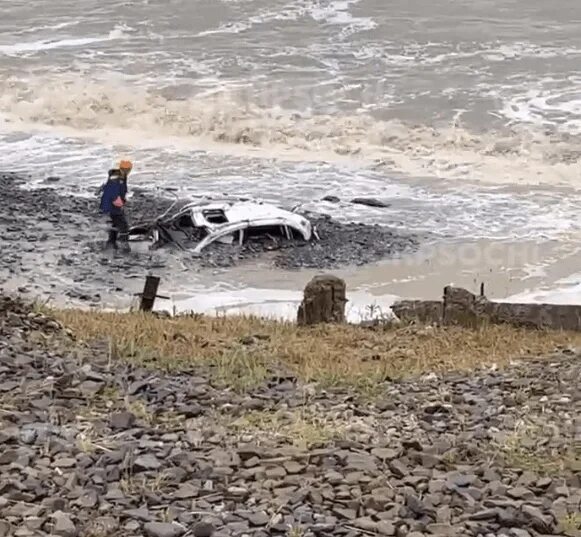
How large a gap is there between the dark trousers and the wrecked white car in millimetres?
197

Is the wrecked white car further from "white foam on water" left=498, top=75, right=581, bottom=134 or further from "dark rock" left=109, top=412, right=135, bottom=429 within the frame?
"dark rock" left=109, top=412, right=135, bottom=429

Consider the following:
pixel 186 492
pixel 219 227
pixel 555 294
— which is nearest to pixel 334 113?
pixel 219 227

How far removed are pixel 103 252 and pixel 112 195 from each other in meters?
0.87

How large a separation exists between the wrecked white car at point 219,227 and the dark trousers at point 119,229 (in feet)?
0.65

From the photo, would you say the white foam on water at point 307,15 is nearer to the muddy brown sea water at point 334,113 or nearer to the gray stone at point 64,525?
the muddy brown sea water at point 334,113

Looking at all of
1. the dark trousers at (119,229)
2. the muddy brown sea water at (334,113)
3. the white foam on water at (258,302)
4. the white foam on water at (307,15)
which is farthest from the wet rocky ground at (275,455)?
the white foam on water at (307,15)

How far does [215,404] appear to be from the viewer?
6711 mm

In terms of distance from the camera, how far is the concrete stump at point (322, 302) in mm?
10289

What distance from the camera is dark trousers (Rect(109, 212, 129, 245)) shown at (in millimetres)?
16656

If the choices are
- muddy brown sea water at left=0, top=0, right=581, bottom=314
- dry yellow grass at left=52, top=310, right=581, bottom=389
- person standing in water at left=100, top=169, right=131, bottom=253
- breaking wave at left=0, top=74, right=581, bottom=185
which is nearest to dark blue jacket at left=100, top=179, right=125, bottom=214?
person standing in water at left=100, top=169, right=131, bottom=253

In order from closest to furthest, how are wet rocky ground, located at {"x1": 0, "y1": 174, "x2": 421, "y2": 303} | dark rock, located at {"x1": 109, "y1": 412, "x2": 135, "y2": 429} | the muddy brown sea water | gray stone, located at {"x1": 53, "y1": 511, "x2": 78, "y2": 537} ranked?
gray stone, located at {"x1": 53, "y1": 511, "x2": 78, "y2": 537}
dark rock, located at {"x1": 109, "y1": 412, "x2": 135, "y2": 429}
wet rocky ground, located at {"x1": 0, "y1": 174, "x2": 421, "y2": 303}
the muddy brown sea water

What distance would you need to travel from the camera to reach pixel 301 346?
29.0 feet

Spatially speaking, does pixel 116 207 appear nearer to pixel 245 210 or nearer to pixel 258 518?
pixel 245 210

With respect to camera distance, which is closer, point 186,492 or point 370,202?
point 186,492
